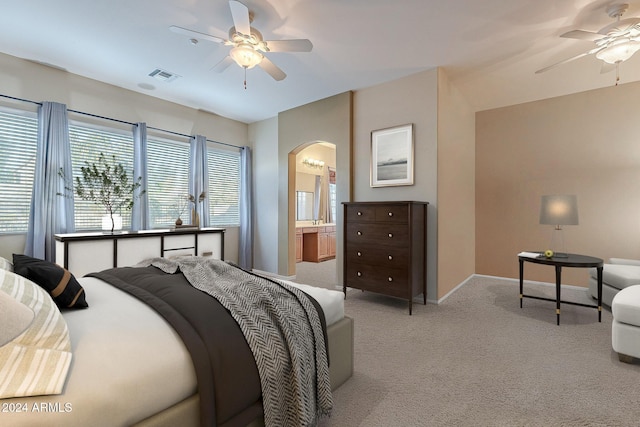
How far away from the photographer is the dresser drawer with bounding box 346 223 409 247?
353 cm

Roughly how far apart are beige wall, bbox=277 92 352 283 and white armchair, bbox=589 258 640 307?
3203 mm

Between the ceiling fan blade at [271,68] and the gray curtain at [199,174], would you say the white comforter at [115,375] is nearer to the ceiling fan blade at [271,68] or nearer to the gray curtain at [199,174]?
the ceiling fan blade at [271,68]

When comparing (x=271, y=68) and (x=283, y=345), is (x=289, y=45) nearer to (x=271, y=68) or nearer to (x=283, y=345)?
(x=271, y=68)

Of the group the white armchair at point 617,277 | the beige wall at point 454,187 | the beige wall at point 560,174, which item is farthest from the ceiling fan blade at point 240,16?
the white armchair at point 617,277

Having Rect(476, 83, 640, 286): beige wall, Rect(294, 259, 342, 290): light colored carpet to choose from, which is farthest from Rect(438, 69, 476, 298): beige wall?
Rect(294, 259, 342, 290): light colored carpet

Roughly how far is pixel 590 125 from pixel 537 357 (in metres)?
3.79

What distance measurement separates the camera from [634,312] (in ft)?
7.50

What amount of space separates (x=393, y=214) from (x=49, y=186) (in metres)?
4.13

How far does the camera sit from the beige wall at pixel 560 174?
4.18m

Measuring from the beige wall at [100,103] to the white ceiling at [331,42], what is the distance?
0.17m

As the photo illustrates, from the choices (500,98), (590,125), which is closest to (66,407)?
(500,98)

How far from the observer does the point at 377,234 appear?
3723 mm

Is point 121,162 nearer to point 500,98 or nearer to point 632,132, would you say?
point 500,98

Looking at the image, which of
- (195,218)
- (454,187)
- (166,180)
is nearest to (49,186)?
(166,180)
